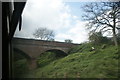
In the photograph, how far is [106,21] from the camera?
8.30ft

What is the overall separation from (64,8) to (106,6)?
61 centimetres

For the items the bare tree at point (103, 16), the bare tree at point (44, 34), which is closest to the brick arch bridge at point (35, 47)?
the bare tree at point (44, 34)

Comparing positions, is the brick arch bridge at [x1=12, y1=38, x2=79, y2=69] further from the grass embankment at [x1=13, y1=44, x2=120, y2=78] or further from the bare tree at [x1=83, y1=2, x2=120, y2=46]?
the bare tree at [x1=83, y1=2, x2=120, y2=46]

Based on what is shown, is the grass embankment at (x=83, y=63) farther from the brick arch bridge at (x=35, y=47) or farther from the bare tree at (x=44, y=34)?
the bare tree at (x=44, y=34)

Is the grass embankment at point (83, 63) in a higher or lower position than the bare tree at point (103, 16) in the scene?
lower

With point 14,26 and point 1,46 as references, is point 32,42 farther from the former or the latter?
point 1,46

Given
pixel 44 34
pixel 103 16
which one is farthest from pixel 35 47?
pixel 103 16

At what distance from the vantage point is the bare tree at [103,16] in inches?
97.6

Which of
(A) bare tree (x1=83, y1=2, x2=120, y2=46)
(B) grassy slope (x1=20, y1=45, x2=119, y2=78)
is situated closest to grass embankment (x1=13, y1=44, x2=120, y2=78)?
(B) grassy slope (x1=20, y1=45, x2=119, y2=78)

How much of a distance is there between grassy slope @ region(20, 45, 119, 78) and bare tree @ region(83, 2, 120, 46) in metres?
0.21

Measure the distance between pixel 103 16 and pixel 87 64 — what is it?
671 millimetres

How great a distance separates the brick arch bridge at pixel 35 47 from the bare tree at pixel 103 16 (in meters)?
0.42

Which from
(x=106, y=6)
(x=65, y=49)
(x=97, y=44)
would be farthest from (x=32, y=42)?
Answer: (x=106, y=6)

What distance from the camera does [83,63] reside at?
263cm
